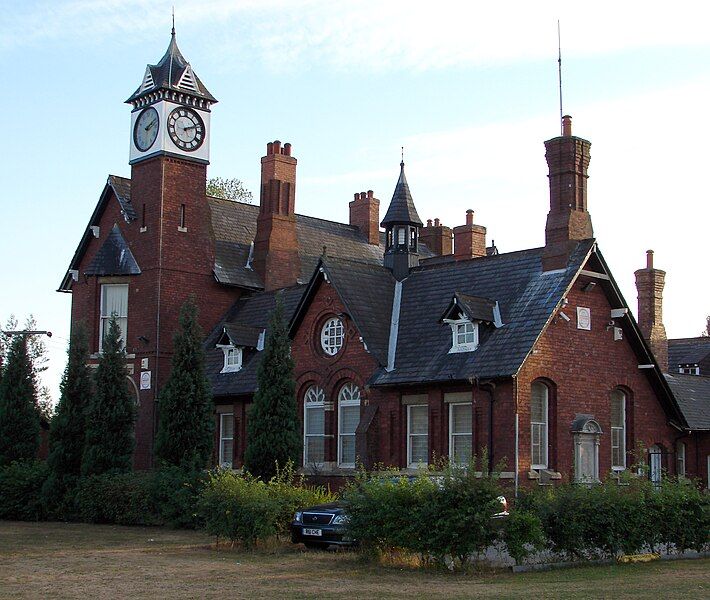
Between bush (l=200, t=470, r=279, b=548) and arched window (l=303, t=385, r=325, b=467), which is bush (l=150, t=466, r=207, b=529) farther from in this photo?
bush (l=200, t=470, r=279, b=548)

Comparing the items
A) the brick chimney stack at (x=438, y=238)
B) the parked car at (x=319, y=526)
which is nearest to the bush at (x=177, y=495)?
the parked car at (x=319, y=526)

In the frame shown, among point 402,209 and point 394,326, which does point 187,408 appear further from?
point 402,209

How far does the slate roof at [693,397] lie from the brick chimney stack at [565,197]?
767cm

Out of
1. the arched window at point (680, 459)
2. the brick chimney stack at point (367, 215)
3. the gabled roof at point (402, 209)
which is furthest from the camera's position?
the brick chimney stack at point (367, 215)

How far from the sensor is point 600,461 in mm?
29031

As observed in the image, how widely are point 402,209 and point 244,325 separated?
21.3 ft

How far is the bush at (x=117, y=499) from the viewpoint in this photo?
29.7 metres

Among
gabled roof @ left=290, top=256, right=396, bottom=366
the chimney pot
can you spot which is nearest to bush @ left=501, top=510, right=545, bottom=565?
gabled roof @ left=290, top=256, right=396, bottom=366

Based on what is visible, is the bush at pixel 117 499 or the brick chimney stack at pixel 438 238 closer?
the bush at pixel 117 499

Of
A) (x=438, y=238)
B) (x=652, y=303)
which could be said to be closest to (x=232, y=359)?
(x=652, y=303)

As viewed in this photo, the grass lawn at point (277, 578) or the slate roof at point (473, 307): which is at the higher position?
the slate roof at point (473, 307)

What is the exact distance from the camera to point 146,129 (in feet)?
126

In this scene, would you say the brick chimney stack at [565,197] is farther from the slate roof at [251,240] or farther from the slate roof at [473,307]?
the slate roof at [251,240]

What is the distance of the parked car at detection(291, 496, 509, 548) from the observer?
21.0 m
